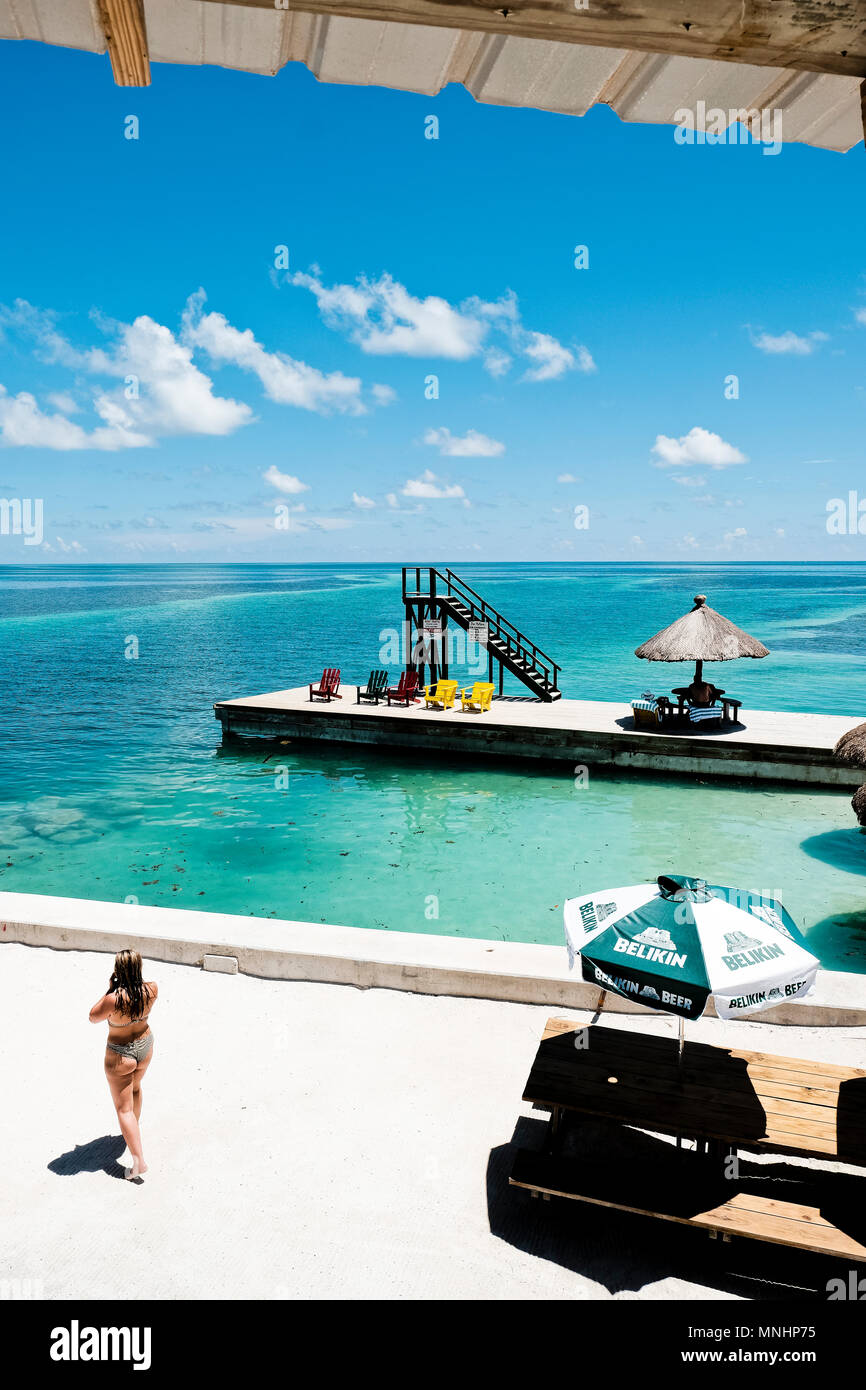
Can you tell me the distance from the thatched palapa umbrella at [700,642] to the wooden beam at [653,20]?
17662 millimetres

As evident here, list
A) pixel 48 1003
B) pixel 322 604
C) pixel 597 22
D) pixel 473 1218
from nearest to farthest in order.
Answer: pixel 597 22, pixel 473 1218, pixel 48 1003, pixel 322 604

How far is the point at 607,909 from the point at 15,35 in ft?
14.8

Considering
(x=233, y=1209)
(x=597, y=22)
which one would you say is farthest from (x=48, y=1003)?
(x=597, y=22)

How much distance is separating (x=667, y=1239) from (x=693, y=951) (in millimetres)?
1674

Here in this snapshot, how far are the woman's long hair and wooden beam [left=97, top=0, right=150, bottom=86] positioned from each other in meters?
4.29

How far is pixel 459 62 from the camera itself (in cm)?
230

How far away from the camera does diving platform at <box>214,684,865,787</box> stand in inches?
728

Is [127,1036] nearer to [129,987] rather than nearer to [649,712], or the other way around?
[129,987]

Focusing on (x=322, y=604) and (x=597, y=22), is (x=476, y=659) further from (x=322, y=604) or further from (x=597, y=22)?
(x=322, y=604)

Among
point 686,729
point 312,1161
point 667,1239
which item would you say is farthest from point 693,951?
point 686,729

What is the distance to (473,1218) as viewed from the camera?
477 cm

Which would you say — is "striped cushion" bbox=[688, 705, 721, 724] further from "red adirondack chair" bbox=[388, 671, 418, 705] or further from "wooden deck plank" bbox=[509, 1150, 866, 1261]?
A: "wooden deck plank" bbox=[509, 1150, 866, 1261]
